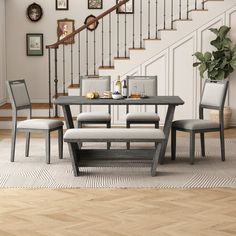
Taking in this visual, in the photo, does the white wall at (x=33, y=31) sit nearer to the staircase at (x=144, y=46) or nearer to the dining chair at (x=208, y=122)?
the staircase at (x=144, y=46)

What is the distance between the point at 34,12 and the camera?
11375mm

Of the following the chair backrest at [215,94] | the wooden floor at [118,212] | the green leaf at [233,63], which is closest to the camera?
the wooden floor at [118,212]

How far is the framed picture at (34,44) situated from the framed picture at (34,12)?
293 mm

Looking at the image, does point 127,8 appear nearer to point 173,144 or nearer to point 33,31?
point 33,31

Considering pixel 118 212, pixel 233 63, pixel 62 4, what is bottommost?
pixel 118 212

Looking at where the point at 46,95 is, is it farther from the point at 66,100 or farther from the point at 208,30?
the point at 66,100

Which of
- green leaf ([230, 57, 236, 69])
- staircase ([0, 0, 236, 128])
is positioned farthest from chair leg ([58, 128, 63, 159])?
green leaf ([230, 57, 236, 69])

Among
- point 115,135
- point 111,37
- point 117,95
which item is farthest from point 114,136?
point 111,37

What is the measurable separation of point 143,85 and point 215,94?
1166 millimetres

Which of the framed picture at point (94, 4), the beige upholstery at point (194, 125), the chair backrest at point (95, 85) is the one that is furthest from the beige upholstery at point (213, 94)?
the framed picture at point (94, 4)

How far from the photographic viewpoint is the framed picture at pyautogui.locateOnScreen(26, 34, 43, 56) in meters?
11.5

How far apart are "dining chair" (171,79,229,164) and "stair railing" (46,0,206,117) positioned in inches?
144

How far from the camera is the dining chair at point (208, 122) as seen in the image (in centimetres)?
727

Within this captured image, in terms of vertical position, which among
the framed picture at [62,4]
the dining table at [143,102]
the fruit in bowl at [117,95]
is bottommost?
the dining table at [143,102]
